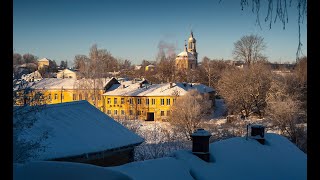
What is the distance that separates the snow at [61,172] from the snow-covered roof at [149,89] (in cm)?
3901

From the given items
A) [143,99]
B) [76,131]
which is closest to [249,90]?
[143,99]

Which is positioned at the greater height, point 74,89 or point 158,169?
point 74,89

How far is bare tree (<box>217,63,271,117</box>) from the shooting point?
3966cm

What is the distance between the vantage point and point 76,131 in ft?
44.0

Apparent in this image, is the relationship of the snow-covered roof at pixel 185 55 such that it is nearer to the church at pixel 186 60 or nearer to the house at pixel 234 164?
the church at pixel 186 60

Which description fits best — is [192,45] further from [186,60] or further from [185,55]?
[186,60]

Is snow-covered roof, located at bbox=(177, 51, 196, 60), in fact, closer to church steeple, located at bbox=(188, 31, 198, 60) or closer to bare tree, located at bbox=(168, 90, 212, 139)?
church steeple, located at bbox=(188, 31, 198, 60)

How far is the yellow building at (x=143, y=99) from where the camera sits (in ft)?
139

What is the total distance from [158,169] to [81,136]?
16.2ft

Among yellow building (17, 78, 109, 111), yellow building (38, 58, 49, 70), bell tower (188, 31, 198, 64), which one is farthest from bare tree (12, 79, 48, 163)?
bell tower (188, 31, 198, 64)

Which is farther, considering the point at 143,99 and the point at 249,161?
the point at 143,99

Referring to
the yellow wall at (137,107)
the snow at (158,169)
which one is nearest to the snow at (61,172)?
the snow at (158,169)
